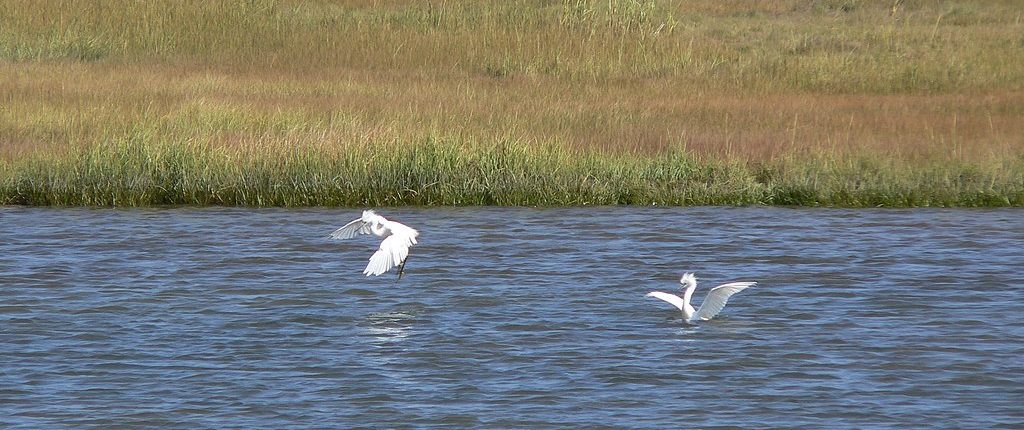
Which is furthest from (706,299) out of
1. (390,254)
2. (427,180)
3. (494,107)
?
(494,107)

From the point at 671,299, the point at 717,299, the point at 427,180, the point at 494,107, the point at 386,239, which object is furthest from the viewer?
the point at 494,107

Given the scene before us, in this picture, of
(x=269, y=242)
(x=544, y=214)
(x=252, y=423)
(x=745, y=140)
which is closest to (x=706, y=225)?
(x=544, y=214)

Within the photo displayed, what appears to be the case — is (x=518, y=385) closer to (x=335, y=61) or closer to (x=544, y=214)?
(x=544, y=214)

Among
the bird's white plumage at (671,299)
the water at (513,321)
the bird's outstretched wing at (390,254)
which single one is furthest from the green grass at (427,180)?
the bird's white plumage at (671,299)

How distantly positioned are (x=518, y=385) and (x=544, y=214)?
6.03 m

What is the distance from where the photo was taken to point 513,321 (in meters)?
9.00

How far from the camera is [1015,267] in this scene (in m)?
10.8

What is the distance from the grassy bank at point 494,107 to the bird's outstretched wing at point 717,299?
500cm

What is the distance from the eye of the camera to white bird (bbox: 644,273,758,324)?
830cm

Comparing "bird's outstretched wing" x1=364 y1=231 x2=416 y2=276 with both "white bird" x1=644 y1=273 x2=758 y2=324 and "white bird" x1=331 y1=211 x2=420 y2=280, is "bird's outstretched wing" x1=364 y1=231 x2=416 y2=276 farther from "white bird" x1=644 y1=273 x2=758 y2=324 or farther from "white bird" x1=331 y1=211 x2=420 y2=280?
"white bird" x1=644 y1=273 x2=758 y2=324

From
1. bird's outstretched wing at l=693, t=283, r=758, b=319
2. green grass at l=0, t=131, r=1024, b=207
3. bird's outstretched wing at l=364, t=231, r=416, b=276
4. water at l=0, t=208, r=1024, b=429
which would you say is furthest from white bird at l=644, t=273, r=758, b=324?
green grass at l=0, t=131, r=1024, b=207

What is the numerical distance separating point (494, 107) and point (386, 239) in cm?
783

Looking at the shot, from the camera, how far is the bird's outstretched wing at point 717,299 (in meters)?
8.26

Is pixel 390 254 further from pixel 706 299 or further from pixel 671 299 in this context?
pixel 706 299
